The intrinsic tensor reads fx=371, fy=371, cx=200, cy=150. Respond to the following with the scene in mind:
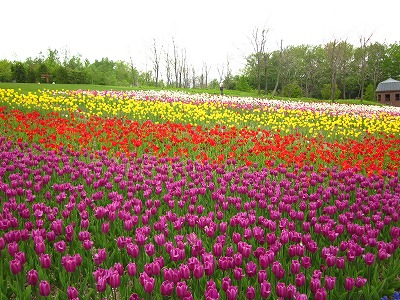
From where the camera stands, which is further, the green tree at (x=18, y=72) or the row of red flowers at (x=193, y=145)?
the green tree at (x=18, y=72)

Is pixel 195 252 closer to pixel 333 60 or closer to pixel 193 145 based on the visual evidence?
pixel 193 145

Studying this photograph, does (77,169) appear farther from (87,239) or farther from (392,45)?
(392,45)

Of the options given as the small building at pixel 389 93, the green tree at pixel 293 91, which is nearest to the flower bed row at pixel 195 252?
the green tree at pixel 293 91

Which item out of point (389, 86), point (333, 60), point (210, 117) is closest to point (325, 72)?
point (389, 86)

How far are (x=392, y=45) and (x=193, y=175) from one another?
8427 cm

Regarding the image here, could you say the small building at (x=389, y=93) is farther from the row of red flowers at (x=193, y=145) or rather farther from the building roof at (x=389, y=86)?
the row of red flowers at (x=193, y=145)

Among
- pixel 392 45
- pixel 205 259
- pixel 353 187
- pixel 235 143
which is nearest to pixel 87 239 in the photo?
pixel 205 259

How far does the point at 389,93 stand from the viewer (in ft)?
203

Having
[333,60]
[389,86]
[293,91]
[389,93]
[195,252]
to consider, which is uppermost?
[333,60]

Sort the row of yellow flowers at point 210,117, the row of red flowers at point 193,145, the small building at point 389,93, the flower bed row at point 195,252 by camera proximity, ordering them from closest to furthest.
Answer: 1. the flower bed row at point 195,252
2. the row of red flowers at point 193,145
3. the row of yellow flowers at point 210,117
4. the small building at point 389,93

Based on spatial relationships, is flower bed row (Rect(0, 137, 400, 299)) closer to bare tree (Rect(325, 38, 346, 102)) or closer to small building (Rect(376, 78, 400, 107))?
bare tree (Rect(325, 38, 346, 102))

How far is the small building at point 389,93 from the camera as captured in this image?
201 ft

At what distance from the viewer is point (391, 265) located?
12.2 ft

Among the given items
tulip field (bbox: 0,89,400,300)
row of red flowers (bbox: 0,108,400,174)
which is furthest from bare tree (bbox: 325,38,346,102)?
tulip field (bbox: 0,89,400,300)
